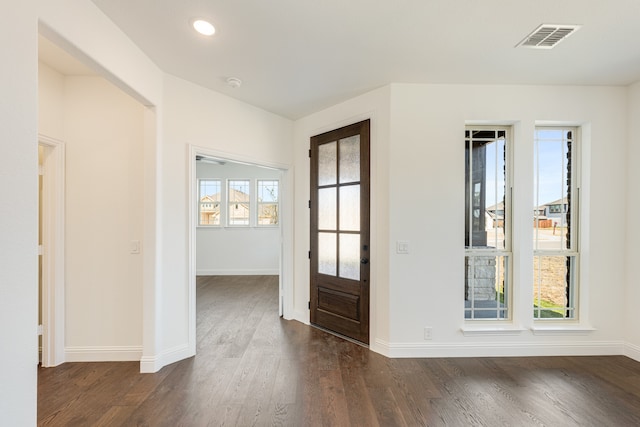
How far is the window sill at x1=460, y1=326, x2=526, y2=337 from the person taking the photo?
275 cm

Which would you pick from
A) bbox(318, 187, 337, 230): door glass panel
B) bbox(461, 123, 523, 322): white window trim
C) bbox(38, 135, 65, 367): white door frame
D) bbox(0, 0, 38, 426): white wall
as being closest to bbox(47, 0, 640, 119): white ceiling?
bbox(461, 123, 523, 322): white window trim

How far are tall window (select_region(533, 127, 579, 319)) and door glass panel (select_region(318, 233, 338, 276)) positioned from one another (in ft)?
7.00

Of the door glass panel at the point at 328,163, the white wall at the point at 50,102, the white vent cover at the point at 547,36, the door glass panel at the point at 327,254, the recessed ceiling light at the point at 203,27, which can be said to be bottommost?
the door glass panel at the point at 327,254

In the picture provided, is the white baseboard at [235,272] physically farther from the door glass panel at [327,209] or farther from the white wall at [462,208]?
the white wall at [462,208]

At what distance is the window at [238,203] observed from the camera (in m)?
6.73

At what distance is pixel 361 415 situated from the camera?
6.30 ft

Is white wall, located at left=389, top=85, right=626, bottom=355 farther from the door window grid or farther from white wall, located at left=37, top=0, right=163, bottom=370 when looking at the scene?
white wall, located at left=37, top=0, right=163, bottom=370

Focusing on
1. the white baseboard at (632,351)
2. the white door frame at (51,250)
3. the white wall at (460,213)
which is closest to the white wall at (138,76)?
the white door frame at (51,250)

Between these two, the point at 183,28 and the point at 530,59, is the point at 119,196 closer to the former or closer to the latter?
the point at 183,28

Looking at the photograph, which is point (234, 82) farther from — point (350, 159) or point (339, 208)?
point (339, 208)

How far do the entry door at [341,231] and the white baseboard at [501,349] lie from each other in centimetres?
40

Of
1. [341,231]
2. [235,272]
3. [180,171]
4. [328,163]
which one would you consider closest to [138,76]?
[180,171]

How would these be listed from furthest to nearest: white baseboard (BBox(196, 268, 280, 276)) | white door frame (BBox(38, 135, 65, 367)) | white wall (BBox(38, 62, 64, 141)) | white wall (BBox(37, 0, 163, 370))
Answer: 1. white baseboard (BBox(196, 268, 280, 276))
2. white door frame (BBox(38, 135, 65, 367))
3. white wall (BBox(38, 62, 64, 141))
4. white wall (BBox(37, 0, 163, 370))

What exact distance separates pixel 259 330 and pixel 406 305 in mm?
1787
